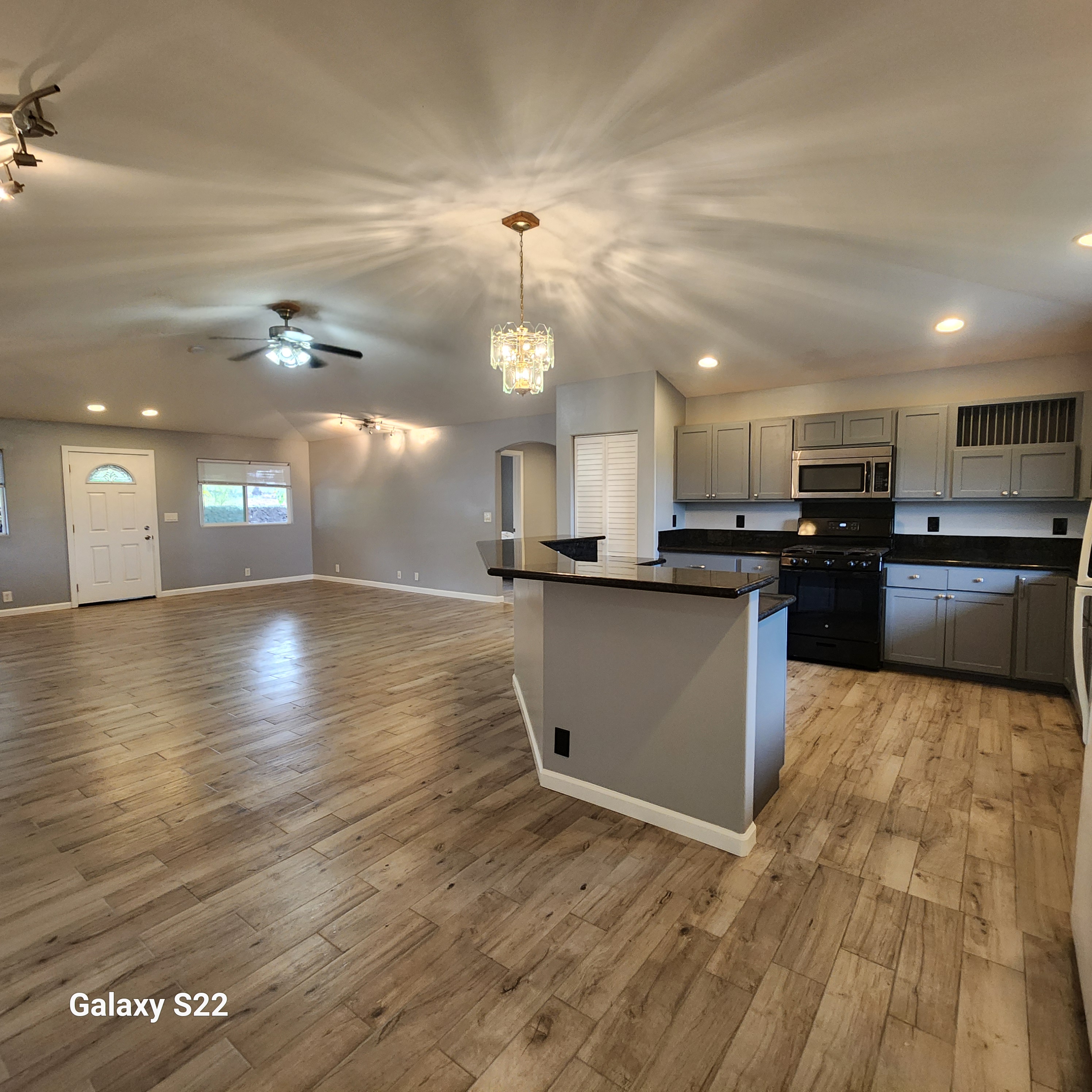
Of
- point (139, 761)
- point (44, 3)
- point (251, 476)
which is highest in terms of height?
point (44, 3)

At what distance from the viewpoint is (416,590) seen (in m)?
8.63

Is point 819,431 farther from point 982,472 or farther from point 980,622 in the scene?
point 980,622

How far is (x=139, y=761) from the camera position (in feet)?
10.1

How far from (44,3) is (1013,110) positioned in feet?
10.2

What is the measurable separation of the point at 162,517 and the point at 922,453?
9301 mm

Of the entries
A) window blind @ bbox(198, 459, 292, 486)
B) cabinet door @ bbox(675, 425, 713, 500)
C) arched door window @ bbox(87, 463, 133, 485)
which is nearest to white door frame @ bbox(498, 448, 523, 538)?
cabinet door @ bbox(675, 425, 713, 500)

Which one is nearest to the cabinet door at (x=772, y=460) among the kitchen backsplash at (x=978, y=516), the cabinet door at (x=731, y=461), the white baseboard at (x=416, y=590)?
the cabinet door at (x=731, y=461)

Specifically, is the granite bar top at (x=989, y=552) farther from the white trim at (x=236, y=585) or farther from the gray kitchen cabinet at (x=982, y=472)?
the white trim at (x=236, y=585)

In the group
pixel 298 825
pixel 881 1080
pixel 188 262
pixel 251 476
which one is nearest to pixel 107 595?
pixel 251 476

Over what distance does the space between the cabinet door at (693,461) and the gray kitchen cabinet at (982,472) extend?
6.39ft

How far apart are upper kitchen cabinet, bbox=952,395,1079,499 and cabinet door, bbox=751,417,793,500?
121 centimetres

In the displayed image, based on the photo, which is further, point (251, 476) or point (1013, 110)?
point (251, 476)

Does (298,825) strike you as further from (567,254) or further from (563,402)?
(563,402)

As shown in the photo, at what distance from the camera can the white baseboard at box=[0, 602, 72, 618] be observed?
23.2 feet
